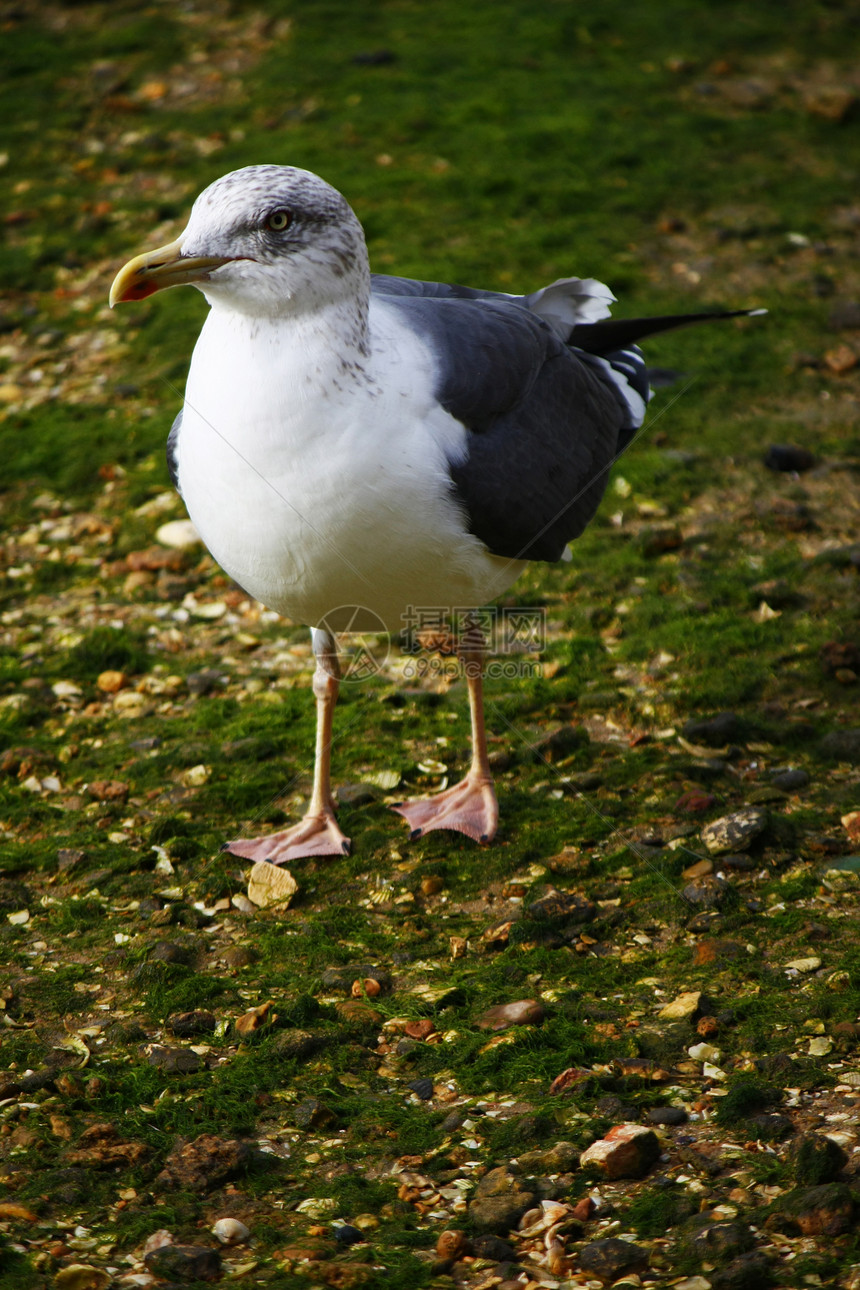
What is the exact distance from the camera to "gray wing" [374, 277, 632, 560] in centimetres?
394

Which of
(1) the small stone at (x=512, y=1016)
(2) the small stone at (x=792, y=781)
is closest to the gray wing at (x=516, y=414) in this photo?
(2) the small stone at (x=792, y=781)

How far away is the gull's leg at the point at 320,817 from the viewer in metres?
4.47

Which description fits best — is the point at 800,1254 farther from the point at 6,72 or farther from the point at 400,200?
the point at 6,72

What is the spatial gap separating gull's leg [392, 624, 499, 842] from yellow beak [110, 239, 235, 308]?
72.3 inches

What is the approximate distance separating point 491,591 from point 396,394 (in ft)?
3.12

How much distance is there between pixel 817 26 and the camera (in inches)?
424

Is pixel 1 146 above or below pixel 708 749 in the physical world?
above

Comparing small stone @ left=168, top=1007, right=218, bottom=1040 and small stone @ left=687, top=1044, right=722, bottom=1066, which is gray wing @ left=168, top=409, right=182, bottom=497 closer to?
small stone @ left=168, top=1007, right=218, bottom=1040

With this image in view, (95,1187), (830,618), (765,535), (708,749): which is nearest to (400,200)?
(765,535)

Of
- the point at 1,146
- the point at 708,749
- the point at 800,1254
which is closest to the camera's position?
the point at 800,1254

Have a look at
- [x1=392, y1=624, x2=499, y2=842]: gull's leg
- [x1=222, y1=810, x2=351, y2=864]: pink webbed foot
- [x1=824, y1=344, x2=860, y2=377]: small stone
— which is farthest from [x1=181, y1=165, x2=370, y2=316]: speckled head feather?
[x1=824, y1=344, x2=860, y2=377]: small stone

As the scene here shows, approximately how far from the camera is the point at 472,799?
468 cm

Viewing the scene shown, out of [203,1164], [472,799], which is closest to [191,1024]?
[203,1164]

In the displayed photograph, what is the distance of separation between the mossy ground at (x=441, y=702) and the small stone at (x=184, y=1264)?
116 mm
